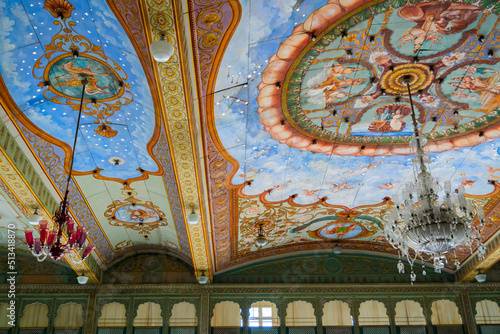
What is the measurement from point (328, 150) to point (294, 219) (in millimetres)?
2895

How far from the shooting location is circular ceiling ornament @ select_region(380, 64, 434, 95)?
5980 mm

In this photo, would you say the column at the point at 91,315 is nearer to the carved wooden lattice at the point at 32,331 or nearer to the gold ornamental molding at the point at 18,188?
the carved wooden lattice at the point at 32,331

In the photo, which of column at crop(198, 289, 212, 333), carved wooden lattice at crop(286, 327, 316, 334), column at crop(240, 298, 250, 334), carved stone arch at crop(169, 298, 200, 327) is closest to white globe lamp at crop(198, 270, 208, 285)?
column at crop(198, 289, 212, 333)

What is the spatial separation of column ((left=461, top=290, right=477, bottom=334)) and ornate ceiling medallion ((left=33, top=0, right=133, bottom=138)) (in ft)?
31.1

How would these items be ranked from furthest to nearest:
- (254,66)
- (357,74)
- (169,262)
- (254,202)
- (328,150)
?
1. (169,262)
2. (254,202)
3. (328,150)
4. (357,74)
5. (254,66)

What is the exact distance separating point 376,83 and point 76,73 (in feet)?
12.3

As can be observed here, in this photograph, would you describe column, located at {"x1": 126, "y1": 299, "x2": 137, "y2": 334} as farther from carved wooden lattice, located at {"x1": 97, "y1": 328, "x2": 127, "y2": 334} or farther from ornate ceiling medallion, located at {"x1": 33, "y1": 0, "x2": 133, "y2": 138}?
ornate ceiling medallion, located at {"x1": 33, "y1": 0, "x2": 133, "y2": 138}

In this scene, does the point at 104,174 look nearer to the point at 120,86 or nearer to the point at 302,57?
the point at 120,86

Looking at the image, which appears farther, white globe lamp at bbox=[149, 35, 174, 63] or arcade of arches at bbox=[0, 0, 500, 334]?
arcade of arches at bbox=[0, 0, 500, 334]

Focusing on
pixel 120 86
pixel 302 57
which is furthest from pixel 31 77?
pixel 302 57

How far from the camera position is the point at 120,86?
5789 millimetres

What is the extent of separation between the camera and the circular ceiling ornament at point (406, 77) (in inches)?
235

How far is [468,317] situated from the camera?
11.3 meters

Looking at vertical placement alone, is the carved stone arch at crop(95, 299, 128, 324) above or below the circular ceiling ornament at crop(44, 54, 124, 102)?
below
